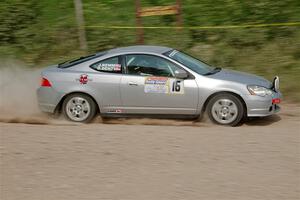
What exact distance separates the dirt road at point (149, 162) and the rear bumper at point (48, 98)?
100 cm

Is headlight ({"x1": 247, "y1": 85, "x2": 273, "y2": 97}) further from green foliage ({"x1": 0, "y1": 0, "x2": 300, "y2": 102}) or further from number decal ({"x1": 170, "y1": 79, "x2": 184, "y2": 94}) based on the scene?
green foliage ({"x1": 0, "y1": 0, "x2": 300, "y2": 102})

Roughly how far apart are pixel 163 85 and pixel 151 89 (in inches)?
9.4

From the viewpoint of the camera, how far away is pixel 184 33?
1491cm

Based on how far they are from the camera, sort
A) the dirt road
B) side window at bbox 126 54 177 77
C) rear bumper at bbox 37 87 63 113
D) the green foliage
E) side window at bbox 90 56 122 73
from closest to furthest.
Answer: the dirt road, side window at bbox 126 54 177 77, side window at bbox 90 56 122 73, rear bumper at bbox 37 87 63 113, the green foliage

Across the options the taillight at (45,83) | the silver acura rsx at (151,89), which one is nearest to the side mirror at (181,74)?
the silver acura rsx at (151,89)

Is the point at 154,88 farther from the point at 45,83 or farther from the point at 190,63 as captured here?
the point at 45,83

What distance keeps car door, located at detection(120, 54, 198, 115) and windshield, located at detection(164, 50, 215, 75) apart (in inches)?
10.9

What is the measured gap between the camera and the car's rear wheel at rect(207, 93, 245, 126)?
31.3 ft

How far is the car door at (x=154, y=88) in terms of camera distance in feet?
31.9

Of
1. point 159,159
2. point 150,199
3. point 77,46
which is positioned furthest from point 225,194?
point 77,46

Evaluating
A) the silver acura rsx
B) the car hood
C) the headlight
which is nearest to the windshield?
the silver acura rsx

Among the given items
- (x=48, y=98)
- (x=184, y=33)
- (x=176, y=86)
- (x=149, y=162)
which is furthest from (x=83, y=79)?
(x=184, y=33)

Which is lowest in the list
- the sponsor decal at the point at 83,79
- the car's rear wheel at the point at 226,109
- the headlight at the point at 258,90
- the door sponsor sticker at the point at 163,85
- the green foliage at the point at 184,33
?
the car's rear wheel at the point at 226,109

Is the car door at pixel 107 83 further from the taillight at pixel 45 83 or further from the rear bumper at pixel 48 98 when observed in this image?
the taillight at pixel 45 83
